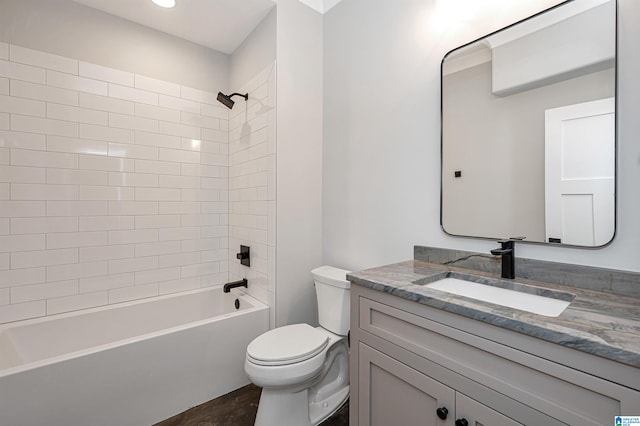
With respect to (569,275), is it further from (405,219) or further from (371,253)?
(371,253)

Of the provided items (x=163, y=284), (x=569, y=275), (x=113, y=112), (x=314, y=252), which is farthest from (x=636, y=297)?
(x=113, y=112)

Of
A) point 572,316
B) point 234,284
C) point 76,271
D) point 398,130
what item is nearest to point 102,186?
point 76,271

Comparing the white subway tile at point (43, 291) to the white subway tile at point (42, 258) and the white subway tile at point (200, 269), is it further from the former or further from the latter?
the white subway tile at point (200, 269)

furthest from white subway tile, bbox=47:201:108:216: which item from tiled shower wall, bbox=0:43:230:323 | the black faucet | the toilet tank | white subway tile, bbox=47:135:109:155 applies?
the black faucet

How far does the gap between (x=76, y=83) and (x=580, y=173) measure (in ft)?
9.44

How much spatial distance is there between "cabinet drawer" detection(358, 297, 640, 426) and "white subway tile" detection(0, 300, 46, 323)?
220 centimetres

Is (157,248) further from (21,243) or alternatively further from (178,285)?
(21,243)

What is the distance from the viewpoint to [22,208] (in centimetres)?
177

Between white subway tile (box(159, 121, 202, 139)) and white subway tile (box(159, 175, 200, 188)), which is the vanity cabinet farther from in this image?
white subway tile (box(159, 121, 202, 139))

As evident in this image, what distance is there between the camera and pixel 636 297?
941 millimetres

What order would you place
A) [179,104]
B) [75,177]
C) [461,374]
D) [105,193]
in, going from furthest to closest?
[179,104]
[105,193]
[75,177]
[461,374]

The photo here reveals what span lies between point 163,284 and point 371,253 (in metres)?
1.69

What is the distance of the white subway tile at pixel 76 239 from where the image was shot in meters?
1.87

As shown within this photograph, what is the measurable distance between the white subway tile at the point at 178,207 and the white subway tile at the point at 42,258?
61cm
